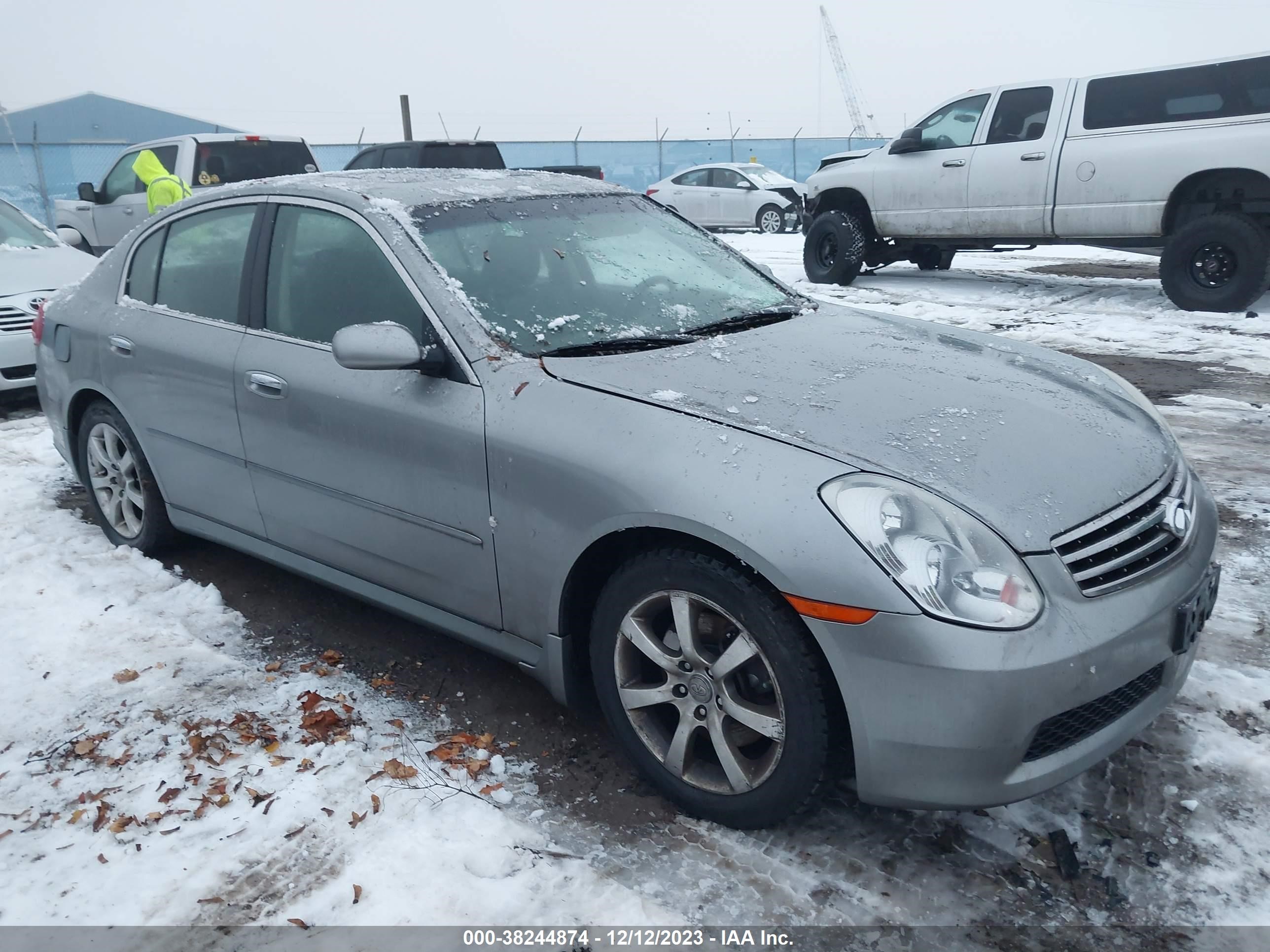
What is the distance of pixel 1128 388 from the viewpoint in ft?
10.6

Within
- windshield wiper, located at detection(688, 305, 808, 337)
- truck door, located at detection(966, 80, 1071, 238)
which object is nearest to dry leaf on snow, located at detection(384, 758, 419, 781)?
windshield wiper, located at detection(688, 305, 808, 337)

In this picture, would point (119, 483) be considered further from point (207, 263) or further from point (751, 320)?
point (751, 320)

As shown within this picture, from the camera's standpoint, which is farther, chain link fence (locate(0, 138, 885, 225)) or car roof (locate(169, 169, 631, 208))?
chain link fence (locate(0, 138, 885, 225))

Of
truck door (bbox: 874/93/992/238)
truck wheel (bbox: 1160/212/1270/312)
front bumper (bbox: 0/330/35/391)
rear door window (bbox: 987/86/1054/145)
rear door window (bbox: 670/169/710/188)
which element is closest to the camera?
front bumper (bbox: 0/330/35/391)

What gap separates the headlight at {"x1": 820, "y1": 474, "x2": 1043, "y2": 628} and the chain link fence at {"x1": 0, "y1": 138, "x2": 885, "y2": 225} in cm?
2128

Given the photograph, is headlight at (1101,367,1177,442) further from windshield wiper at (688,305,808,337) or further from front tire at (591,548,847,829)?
front tire at (591,548,847,829)

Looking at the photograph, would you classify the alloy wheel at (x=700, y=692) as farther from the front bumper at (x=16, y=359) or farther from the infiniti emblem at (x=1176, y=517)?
the front bumper at (x=16, y=359)

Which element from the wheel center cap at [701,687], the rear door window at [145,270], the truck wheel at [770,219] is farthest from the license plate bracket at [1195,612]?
the truck wheel at [770,219]

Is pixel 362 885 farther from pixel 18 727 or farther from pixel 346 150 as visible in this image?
pixel 346 150

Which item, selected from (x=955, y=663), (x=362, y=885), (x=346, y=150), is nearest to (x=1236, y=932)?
(x=955, y=663)

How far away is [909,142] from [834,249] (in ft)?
4.69

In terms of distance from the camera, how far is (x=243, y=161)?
1224cm

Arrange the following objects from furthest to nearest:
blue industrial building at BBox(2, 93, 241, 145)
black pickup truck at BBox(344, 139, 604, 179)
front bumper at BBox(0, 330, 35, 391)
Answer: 1. blue industrial building at BBox(2, 93, 241, 145)
2. black pickup truck at BBox(344, 139, 604, 179)
3. front bumper at BBox(0, 330, 35, 391)

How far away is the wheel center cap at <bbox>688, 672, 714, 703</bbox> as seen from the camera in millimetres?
2441
